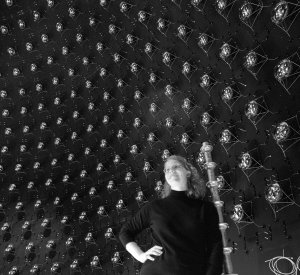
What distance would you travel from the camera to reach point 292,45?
3.98m

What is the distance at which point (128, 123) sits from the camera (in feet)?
20.3

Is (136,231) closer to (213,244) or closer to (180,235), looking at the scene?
(180,235)

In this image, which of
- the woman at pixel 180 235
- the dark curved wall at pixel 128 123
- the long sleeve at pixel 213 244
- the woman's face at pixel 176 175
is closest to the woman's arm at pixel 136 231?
the woman at pixel 180 235

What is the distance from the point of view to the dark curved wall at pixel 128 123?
414 cm

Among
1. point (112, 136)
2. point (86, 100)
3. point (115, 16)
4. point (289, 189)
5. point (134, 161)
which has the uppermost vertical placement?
point (115, 16)

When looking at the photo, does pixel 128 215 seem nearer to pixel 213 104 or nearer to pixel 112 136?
pixel 112 136

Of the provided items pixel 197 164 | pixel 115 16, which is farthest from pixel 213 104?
pixel 115 16

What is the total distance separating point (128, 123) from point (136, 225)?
3287mm

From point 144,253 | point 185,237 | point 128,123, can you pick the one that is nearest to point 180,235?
point 185,237

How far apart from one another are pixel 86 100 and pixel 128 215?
2.12 m

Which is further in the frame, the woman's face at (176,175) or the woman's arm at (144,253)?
the woman's face at (176,175)

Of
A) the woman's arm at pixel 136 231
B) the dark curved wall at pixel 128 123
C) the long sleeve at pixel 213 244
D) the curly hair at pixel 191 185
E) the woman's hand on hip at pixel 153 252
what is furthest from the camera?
the dark curved wall at pixel 128 123

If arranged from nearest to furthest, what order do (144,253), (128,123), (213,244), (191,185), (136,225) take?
(213,244)
(144,253)
(136,225)
(191,185)
(128,123)

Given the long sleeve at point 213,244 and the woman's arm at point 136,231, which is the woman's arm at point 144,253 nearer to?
the woman's arm at point 136,231
